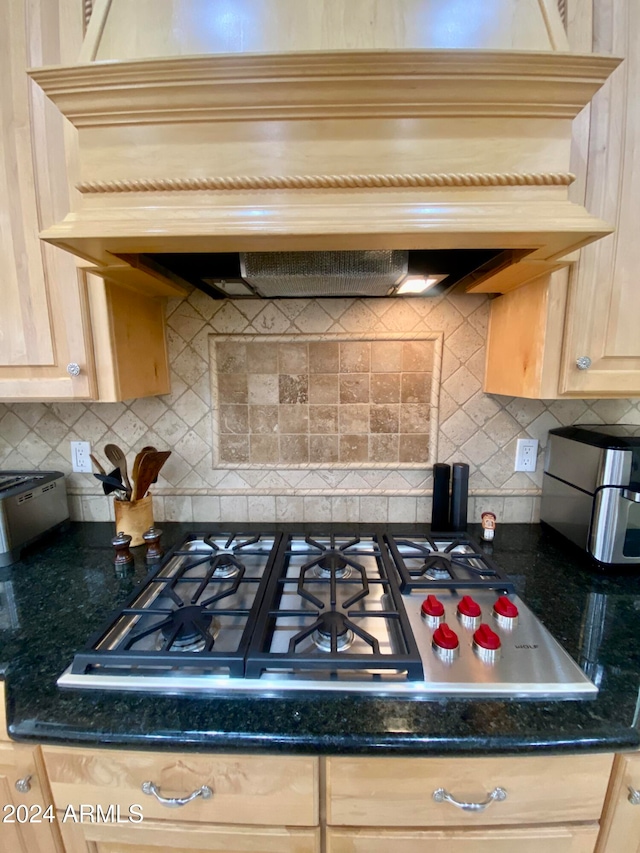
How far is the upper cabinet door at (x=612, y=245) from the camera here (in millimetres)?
795

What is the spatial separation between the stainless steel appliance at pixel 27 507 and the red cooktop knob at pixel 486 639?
132cm

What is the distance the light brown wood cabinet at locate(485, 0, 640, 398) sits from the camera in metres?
0.79

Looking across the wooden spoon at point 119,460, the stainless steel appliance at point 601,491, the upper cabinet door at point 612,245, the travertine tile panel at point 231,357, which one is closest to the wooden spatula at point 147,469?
the wooden spoon at point 119,460

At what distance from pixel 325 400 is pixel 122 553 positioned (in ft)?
2.65

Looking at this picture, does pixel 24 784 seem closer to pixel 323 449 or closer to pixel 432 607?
pixel 432 607

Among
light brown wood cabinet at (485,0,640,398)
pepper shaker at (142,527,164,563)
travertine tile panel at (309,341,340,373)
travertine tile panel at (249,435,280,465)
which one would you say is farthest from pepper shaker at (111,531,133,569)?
light brown wood cabinet at (485,0,640,398)

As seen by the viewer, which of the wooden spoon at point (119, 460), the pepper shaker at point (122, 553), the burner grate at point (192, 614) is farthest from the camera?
the wooden spoon at point (119, 460)

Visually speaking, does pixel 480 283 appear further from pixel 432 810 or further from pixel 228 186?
pixel 432 810

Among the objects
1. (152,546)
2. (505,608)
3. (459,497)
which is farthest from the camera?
(459,497)

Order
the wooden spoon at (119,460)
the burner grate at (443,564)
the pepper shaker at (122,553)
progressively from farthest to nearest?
the wooden spoon at (119,460) < the pepper shaker at (122,553) < the burner grate at (443,564)

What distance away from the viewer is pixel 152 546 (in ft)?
3.66

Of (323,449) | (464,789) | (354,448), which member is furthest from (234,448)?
(464,789)

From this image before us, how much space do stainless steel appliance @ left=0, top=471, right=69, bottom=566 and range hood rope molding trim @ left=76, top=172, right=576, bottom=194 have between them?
1.00 m

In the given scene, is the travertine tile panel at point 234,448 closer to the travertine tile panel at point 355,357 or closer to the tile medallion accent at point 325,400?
the tile medallion accent at point 325,400
